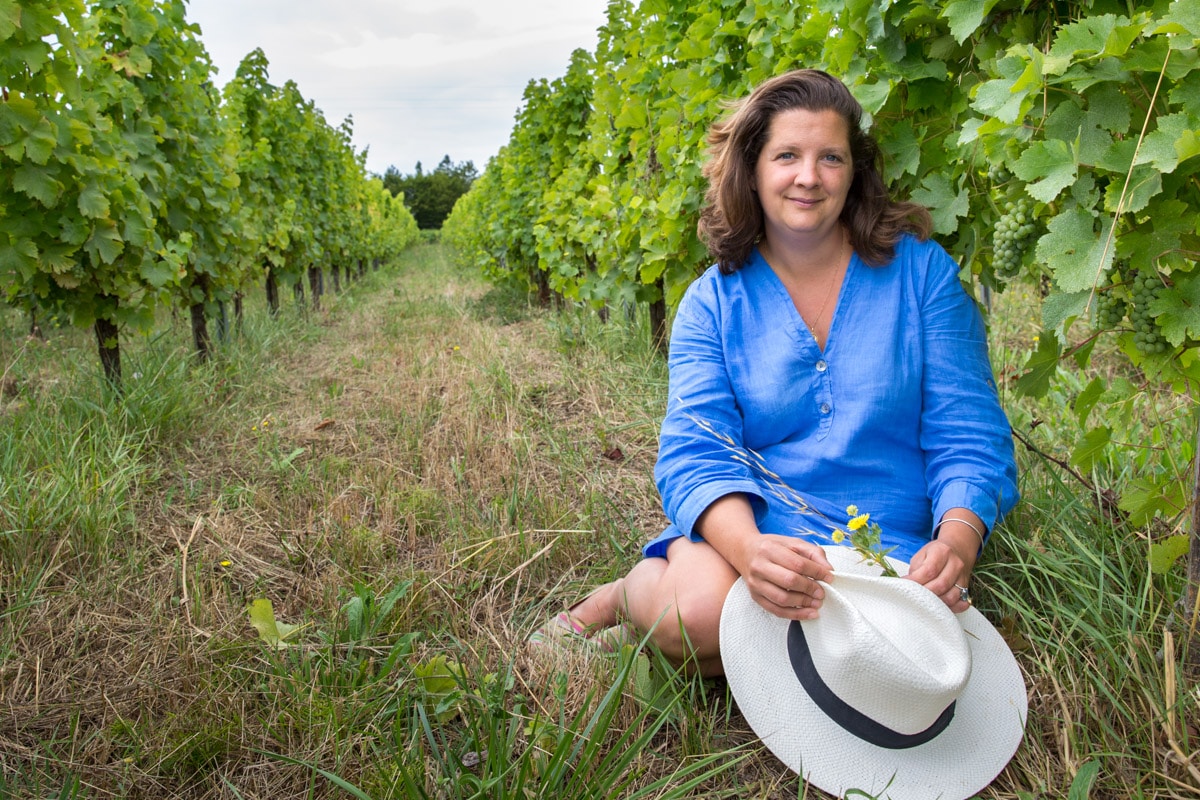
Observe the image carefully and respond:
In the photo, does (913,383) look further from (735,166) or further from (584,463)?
(584,463)

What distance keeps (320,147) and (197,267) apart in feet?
20.8

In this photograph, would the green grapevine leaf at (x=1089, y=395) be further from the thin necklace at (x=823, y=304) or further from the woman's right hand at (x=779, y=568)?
the woman's right hand at (x=779, y=568)

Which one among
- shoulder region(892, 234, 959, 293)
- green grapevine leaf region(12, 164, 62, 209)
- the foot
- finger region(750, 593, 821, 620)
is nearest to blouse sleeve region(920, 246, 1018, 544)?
shoulder region(892, 234, 959, 293)

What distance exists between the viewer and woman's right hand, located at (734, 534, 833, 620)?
5.38ft

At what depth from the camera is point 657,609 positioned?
2008 millimetres

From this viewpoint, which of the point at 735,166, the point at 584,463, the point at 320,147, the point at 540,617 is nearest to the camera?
the point at 735,166

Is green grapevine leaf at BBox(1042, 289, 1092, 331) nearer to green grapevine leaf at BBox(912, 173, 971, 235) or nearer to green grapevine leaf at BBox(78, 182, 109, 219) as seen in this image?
green grapevine leaf at BBox(912, 173, 971, 235)

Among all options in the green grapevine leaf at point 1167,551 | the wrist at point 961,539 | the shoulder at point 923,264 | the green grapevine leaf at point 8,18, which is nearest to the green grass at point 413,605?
the green grapevine leaf at point 1167,551

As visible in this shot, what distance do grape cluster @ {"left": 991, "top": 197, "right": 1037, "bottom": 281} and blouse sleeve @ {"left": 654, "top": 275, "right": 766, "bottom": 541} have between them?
2.21 feet

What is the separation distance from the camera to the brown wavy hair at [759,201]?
207cm

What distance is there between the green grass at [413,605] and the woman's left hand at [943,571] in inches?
11.7

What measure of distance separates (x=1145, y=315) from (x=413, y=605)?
1.90m

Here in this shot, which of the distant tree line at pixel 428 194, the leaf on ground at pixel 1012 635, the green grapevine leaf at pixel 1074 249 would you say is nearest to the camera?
the green grapevine leaf at pixel 1074 249

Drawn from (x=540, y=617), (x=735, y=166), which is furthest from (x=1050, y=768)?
(x=735, y=166)
